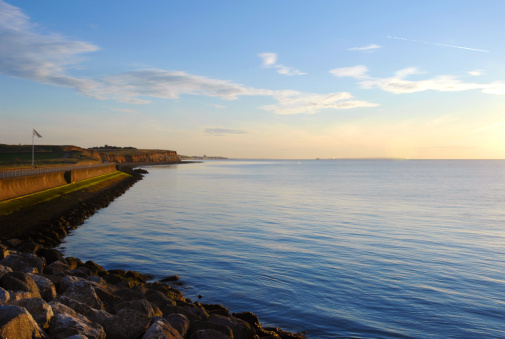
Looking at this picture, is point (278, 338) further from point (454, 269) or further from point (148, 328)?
point (454, 269)

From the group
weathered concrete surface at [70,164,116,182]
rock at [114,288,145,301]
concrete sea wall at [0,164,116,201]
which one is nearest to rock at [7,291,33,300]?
rock at [114,288,145,301]

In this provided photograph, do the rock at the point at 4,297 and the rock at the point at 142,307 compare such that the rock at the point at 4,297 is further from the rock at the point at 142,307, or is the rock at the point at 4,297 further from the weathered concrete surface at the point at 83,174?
the weathered concrete surface at the point at 83,174

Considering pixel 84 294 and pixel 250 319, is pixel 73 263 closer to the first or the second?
pixel 84 294

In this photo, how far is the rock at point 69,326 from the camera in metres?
6.88

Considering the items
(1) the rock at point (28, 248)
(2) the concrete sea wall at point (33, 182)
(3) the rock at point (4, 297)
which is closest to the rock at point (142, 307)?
(3) the rock at point (4, 297)

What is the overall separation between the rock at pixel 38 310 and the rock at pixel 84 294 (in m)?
1.67

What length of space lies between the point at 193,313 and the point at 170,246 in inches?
437

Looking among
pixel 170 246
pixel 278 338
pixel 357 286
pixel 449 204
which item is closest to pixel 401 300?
pixel 357 286

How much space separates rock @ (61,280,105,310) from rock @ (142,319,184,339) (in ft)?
8.34

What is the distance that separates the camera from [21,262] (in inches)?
471

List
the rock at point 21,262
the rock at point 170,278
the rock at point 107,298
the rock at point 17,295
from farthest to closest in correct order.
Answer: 1. the rock at point 170,278
2. the rock at point 21,262
3. the rock at point 107,298
4. the rock at point 17,295

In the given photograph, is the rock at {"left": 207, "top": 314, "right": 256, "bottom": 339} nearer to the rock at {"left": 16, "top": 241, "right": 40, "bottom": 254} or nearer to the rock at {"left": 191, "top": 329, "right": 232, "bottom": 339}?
the rock at {"left": 191, "top": 329, "right": 232, "bottom": 339}

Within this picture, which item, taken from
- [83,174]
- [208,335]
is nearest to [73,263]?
[208,335]

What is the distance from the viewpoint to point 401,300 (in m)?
12.2
